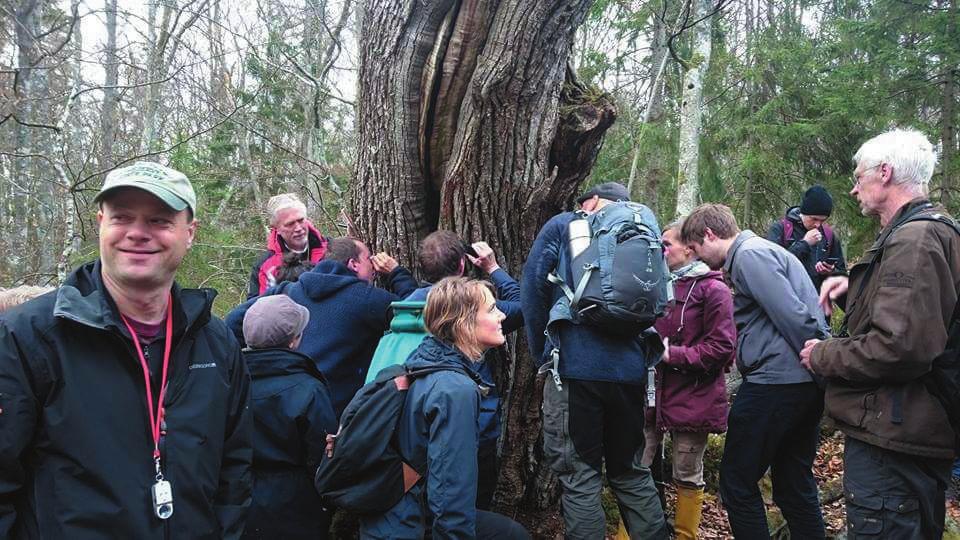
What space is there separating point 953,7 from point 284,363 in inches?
398

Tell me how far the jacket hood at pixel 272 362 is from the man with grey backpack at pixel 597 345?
129 cm

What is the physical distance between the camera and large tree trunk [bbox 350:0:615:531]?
369 cm

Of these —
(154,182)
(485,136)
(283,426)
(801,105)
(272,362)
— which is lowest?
(283,426)

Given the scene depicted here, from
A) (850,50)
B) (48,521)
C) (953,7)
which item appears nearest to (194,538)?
(48,521)

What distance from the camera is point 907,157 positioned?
267cm

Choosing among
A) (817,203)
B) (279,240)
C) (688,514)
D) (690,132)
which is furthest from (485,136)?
(690,132)

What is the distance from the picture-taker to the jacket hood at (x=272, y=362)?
2.80m

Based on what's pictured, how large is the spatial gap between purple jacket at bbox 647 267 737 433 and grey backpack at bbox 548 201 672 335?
25.7 inches

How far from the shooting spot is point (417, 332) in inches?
123

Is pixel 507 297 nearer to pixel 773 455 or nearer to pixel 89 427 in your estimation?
pixel 773 455

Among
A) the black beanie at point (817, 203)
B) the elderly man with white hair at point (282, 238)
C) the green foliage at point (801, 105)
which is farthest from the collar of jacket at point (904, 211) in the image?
the green foliage at point (801, 105)

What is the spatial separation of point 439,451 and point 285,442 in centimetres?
85

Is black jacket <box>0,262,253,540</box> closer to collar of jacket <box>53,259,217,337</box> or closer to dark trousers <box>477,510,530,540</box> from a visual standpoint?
collar of jacket <box>53,259,217,337</box>

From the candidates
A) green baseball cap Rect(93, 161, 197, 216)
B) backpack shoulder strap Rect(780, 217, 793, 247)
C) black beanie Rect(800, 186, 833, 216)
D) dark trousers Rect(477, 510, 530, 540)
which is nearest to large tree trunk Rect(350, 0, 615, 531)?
dark trousers Rect(477, 510, 530, 540)
